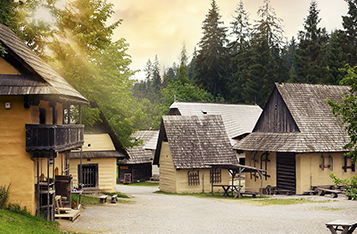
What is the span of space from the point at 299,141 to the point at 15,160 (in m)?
21.6

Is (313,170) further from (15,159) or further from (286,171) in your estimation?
(15,159)

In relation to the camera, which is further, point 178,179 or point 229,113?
point 229,113

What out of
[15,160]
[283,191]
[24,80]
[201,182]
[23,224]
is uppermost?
[24,80]

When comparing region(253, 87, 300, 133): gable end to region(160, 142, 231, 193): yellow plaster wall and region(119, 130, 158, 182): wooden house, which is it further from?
region(119, 130, 158, 182): wooden house

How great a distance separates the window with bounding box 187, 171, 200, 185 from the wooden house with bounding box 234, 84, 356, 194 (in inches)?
180

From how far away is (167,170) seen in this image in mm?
35938

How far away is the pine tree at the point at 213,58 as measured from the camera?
278 ft

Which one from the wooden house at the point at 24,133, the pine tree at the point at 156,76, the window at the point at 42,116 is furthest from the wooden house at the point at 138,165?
the pine tree at the point at 156,76

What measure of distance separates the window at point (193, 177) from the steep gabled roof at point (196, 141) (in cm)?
91

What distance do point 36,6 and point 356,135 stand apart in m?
19.1

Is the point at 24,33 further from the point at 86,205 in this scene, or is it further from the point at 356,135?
the point at 356,135

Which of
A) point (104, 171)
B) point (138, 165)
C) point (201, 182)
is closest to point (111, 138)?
point (104, 171)

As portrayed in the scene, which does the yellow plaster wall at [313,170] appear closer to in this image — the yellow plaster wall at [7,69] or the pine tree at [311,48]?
the yellow plaster wall at [7,69]

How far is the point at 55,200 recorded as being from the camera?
61.0 feet
